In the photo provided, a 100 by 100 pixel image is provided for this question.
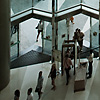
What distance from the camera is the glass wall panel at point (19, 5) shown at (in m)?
15.9

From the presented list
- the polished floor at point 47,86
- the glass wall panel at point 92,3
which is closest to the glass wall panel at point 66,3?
the glass wall panel at point 92,3

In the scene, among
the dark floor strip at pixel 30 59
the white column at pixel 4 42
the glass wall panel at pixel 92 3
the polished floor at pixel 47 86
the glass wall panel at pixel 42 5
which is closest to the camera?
the polished floor at pixel 47 86

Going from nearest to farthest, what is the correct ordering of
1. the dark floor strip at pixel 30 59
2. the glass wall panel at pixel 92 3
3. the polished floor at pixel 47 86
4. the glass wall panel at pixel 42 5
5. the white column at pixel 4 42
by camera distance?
the polished floor at pixel 47 86 → the white column at pixel 4 42 → the dark floor strip at pixel 30 59 → the glass wall panel at pixel 42 5 → the glass wall panel at pixel 92 3

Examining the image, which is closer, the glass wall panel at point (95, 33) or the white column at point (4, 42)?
the white column at point (4, 42)

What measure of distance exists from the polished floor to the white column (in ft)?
1.26

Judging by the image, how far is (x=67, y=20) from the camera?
54.9 ft

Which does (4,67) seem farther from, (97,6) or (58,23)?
(97,6)

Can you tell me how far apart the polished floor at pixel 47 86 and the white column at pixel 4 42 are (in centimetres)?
38

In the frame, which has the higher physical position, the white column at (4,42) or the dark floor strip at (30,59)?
the white column at (4,42)

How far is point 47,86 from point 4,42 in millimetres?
2707

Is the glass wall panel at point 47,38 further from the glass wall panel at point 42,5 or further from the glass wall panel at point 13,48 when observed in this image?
the glass wall panel at point 13,48

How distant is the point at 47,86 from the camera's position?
12.6 meters

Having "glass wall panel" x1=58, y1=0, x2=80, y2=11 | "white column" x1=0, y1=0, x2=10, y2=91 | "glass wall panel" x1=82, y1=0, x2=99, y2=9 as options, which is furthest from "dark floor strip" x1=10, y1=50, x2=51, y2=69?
"glass wall panel" x1=82, y1=0, x2=99, y2=9

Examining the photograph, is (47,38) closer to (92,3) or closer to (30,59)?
(30,59)
